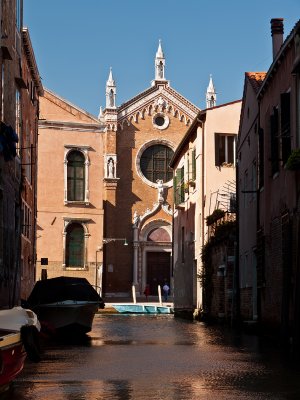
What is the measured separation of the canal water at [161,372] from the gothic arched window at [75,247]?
1474 inches

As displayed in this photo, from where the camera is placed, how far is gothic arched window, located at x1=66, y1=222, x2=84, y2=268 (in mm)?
57531

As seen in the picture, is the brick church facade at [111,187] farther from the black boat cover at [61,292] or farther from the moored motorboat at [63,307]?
the moored motorboat at [63,307]

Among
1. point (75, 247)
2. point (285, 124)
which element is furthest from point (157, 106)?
point (285, 124)

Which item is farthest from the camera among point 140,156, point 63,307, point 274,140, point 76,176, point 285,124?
point 140,156

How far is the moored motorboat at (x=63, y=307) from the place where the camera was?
890 inches

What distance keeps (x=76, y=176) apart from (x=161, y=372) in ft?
151

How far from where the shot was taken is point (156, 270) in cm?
6147

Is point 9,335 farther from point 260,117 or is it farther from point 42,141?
point 42,141

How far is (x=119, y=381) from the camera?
37.5 feet

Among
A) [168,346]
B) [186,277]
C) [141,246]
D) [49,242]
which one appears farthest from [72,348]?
[141,246]

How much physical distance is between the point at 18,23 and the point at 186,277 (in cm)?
1816

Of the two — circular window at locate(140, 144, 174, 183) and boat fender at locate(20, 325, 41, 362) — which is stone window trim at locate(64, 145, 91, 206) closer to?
circular window at locate(140, 144, 174, 183)

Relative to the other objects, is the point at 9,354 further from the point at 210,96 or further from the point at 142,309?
the point at 210,96

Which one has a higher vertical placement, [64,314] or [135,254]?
[135,254]
